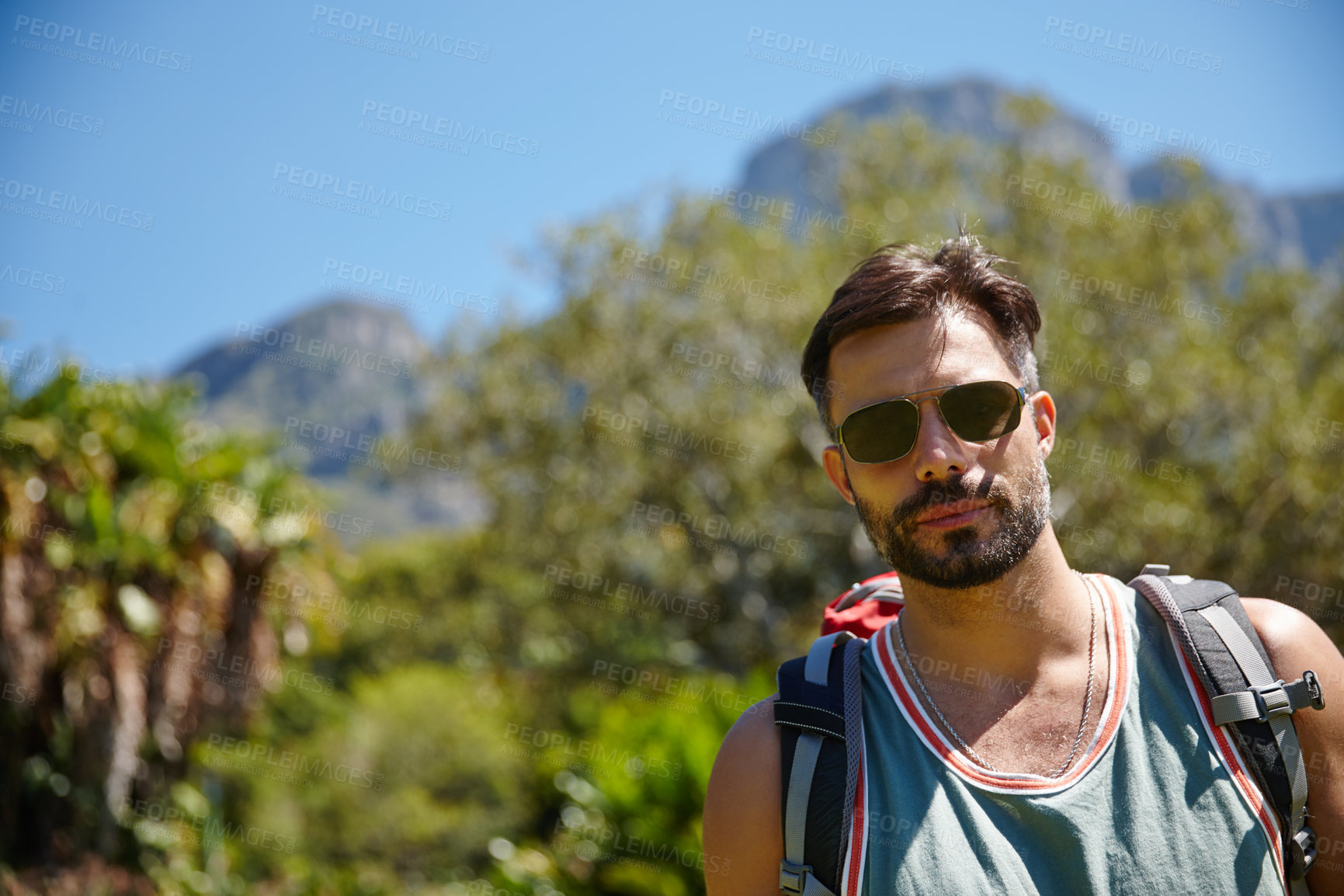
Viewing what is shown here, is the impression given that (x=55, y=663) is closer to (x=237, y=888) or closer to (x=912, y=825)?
(x=237, y=888)

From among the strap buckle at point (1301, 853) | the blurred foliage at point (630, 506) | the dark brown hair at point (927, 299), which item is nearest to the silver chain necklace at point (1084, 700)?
the strap buckle at point (1301, 853)

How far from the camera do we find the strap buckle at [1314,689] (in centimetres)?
Result: 148

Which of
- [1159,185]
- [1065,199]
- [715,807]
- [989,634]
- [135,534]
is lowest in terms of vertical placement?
[135,534]

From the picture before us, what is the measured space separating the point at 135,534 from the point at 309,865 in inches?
232

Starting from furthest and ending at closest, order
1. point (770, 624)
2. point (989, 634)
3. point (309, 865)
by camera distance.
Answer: point (770, 624) → point (309, 865) → point (989, 634)

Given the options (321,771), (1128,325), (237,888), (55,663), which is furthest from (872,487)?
(321,771)

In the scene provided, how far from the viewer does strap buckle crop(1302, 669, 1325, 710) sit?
4.85 feet

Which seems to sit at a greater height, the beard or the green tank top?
the beard

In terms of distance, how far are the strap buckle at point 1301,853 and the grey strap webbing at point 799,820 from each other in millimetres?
766

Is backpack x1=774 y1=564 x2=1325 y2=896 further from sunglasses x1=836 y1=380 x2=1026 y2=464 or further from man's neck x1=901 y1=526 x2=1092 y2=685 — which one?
sunglasses x1=836 y1=380 x2=1026 y2=464

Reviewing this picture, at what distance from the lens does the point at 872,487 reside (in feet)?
6.08

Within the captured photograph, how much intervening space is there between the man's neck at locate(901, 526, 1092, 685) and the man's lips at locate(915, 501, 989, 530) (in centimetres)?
13

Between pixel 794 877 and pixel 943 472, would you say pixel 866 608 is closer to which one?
pixel 943 472

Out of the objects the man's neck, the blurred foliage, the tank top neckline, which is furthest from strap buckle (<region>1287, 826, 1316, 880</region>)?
the blurred foliage
